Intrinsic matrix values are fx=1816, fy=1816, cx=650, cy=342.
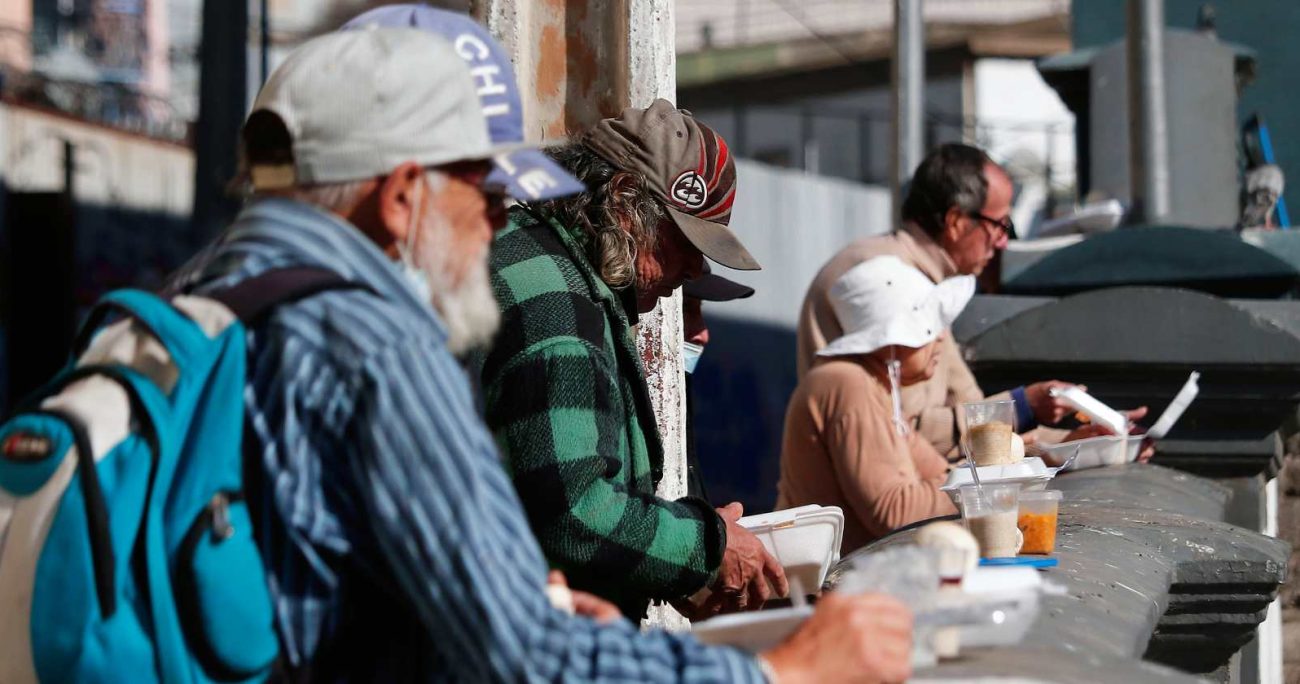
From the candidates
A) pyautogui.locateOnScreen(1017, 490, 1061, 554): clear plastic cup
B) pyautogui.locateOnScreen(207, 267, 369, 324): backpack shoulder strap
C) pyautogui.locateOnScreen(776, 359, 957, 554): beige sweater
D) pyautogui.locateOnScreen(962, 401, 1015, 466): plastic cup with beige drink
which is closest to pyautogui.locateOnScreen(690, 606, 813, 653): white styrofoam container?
pyautogui.locateOnScreen(207, 267, 369, 324): backpack shoulder strap

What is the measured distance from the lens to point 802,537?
3.46m

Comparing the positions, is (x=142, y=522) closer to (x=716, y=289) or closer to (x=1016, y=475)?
(x=1016, y=475)

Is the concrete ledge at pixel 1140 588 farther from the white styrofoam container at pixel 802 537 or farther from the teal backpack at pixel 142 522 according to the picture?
the teal backpack at pixel 142 522

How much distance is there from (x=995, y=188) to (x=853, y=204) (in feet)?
53.4

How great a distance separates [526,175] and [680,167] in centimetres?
124

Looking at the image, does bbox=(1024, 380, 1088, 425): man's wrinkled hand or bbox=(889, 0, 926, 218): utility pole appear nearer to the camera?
bbox=(1024, 380, 1088, 425): man's wrinkled hand

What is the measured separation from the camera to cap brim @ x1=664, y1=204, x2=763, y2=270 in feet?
10.8

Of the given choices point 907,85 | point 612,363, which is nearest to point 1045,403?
point 612,363

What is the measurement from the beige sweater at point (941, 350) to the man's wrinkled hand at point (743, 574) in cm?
175

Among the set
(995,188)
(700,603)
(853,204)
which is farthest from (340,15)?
(700,603)

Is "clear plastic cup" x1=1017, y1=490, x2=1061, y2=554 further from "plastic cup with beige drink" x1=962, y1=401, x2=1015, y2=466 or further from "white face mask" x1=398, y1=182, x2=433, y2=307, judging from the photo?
"white face mask" x1=398, y1=182, x2=433, y2=307

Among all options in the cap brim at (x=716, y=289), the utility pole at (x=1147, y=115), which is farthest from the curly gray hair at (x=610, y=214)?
the utility pole at (x=1147, y=115)

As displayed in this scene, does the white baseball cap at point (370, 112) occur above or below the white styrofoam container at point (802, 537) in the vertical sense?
above

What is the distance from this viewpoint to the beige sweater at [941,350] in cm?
520
